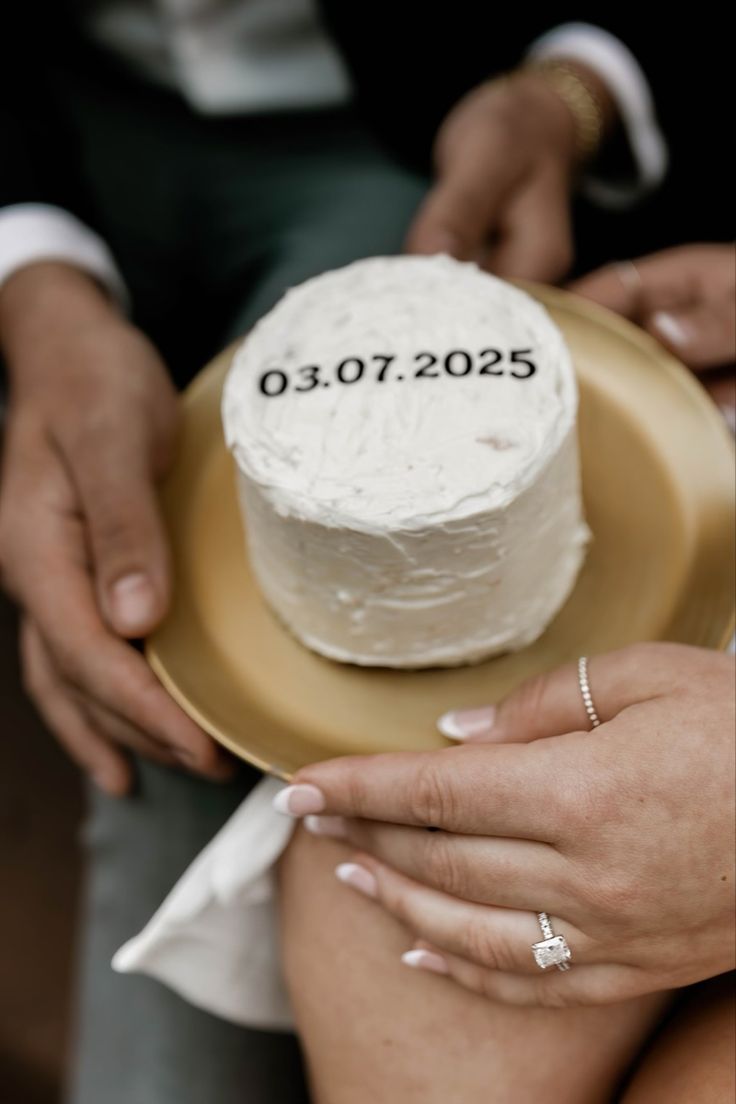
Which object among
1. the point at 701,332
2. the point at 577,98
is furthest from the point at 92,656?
the point at 577,98

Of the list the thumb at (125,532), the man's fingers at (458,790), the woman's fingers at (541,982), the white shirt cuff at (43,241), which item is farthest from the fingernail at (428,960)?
the white shirt cuff at (43,241)

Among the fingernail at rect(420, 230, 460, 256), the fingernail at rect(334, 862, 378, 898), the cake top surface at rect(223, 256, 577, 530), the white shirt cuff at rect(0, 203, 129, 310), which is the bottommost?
the fingernail at rect(334, 862, 378, 898)

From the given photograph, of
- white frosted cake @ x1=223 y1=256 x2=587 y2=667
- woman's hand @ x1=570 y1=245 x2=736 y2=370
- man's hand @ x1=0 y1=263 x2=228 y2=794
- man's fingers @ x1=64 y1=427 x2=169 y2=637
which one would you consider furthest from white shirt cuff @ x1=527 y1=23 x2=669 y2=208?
man's fingers @ x1=64 y1=427 x2=169 y2=637

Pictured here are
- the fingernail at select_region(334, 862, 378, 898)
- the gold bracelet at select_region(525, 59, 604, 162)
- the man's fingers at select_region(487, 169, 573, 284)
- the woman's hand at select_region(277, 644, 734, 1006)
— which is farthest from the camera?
the gold bracelet at select_region(525, 59, 604, 162)

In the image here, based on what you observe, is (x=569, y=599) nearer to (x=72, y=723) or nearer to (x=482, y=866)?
(x=482, y=866)

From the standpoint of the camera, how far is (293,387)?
0.78 meters

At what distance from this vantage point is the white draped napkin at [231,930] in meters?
0.79

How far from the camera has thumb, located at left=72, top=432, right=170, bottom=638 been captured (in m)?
0.81

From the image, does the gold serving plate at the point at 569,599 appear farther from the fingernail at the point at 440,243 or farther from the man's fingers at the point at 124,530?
the fingernail at the point at 440,243

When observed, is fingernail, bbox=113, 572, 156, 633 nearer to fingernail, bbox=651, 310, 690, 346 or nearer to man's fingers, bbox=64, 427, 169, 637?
man's fingers, bbox=64, 427, 169, 637

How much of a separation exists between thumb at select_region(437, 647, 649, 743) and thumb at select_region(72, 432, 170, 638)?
0.29 metres

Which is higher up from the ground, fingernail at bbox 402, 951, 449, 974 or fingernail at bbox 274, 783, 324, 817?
fingernail at bbox 274, 783, 324, 817

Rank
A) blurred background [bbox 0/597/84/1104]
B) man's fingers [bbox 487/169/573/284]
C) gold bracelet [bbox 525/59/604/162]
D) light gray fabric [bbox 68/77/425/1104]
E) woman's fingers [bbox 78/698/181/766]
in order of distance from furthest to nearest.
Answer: blurred background [bbox 0/597/84/1104] → gold bracelet [bbox 525/59/604/162] → man's fingers [bbox 487/169/573/284] → light gray fabric [bbox 68/77/425/1104] → woman's fingers [bbox 78/698/181/766]

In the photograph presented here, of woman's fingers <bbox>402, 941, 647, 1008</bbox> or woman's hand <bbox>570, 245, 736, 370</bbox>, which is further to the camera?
woman's hand <bbox>570, 245, 736, 370</bbox>
